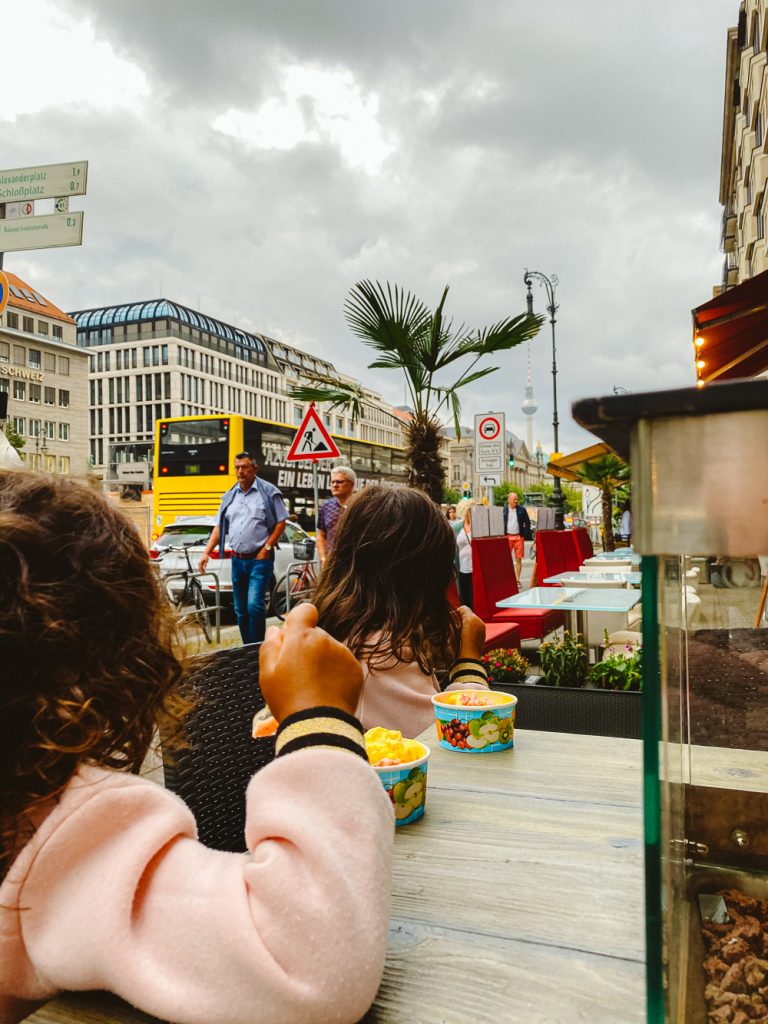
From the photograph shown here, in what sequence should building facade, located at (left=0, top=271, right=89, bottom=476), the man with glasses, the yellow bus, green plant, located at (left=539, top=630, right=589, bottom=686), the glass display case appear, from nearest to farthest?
the glass display case → green plant, located at (left=539, top=630, right=589, bottom=686) → the man with glasses → the yellow bus → building facade, located at (left=0, top=271, right=89, bottom=476)

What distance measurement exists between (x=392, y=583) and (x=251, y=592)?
6.02 m

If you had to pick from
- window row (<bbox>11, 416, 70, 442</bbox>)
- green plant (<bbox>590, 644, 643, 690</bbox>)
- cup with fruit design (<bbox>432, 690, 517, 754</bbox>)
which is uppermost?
window row (<bbox>11, 416, 70, 442</bbox>)

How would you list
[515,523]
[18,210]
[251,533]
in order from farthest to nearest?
[515,523] < [251,533] < [18,210]

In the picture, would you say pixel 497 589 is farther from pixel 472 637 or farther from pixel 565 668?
pixel 472 637

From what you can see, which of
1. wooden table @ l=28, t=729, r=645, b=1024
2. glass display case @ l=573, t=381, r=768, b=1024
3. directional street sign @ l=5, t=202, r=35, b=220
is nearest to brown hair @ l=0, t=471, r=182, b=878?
wooden table @ l=28, t=729, r=645, b=1024

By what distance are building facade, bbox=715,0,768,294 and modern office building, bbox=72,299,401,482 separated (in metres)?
58.5

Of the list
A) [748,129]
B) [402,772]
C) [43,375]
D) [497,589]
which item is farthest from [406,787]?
[43,375]

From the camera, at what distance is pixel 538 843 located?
47.7 inches

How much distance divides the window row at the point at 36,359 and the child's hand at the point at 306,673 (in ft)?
214

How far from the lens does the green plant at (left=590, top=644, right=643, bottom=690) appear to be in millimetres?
3900

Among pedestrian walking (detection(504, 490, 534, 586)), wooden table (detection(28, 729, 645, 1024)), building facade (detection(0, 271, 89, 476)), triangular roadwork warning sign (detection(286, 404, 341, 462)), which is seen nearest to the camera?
wooden table (detection(28, 729, 645, 1024))

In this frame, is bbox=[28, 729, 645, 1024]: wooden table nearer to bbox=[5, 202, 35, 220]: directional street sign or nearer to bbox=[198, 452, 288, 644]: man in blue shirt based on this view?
bbox=[198, 452, 288, 644]: man in blue shirt

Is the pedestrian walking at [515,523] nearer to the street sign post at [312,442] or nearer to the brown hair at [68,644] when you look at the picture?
the street sign post at [312,442]

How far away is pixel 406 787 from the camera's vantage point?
1.29m
